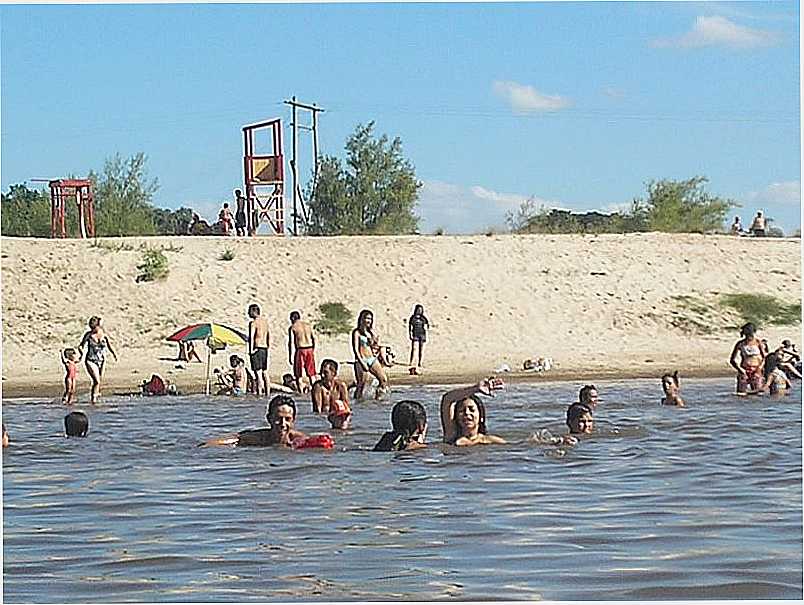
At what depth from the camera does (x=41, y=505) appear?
12.6 m

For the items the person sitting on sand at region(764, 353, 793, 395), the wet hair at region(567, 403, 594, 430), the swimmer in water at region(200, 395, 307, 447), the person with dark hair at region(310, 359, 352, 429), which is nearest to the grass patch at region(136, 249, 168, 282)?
the person with dark hair at region(310, 359, 352, 429)

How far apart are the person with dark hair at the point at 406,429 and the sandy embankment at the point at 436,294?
418 inches

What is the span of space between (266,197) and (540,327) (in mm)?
9057

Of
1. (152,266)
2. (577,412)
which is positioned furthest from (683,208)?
(577,412)

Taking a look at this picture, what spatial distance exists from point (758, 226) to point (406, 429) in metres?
28.0

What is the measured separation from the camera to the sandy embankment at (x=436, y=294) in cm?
2862

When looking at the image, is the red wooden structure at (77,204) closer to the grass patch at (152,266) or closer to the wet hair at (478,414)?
the grass patch at (152,266)

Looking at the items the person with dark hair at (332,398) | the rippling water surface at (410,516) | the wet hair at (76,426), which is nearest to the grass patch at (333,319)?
the person with dark hair at (332,398)

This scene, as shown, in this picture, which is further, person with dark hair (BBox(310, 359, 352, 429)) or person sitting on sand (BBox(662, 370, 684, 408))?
person sitting on sand (BBox(662, 370, 684, 408))

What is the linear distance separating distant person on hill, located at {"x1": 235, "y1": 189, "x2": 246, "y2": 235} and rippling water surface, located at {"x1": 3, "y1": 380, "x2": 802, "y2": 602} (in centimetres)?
1980

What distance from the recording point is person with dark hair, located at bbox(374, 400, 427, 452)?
45.9ft

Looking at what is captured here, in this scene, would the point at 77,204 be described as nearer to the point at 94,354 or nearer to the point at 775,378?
the point at 94,354

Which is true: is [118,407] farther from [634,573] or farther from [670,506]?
[634,573]

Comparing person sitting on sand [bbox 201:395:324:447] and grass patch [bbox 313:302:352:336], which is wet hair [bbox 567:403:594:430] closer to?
person sitting on sand [bbox 201:395:324:447]
